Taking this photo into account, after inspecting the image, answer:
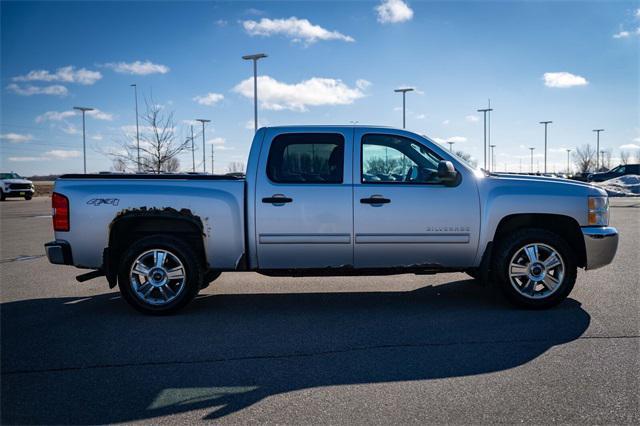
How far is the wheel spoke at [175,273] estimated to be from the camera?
5.42 meters

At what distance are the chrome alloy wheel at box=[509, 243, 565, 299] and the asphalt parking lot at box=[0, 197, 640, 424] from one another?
10.5 inches

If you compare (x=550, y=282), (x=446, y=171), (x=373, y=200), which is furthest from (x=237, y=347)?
(x=550, y=282)

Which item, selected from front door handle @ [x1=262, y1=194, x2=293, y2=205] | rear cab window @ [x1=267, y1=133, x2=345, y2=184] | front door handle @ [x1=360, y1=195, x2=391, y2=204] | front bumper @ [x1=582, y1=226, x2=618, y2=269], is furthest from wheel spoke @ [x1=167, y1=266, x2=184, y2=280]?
front bumper @ [x1=582, y1=226, x2=618, y2=269]

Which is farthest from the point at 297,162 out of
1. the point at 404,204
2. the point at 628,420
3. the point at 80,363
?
the point at 628,420

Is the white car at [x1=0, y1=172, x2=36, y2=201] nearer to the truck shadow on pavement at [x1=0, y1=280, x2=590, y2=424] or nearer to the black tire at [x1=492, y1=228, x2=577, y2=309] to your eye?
the truck shadow on pavement at [x1=0, y1=280, x2=590, y2=424]

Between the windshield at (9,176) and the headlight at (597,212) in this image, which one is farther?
the windshield at (9,176)

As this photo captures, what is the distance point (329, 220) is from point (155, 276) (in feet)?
6.49

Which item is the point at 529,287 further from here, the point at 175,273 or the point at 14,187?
the point at 14,187

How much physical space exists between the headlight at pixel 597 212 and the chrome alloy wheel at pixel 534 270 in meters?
0.57

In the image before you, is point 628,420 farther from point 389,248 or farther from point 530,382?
point 389,248

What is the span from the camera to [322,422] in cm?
303

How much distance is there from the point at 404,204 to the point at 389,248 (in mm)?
501

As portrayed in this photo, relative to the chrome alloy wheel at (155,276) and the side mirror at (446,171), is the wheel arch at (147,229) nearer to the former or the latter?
the chrome alloy wheel at (155,276)

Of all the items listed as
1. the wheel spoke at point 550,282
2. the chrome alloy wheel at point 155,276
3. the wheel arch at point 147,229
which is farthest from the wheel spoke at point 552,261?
the chrome alloy wheel at point 155,276
